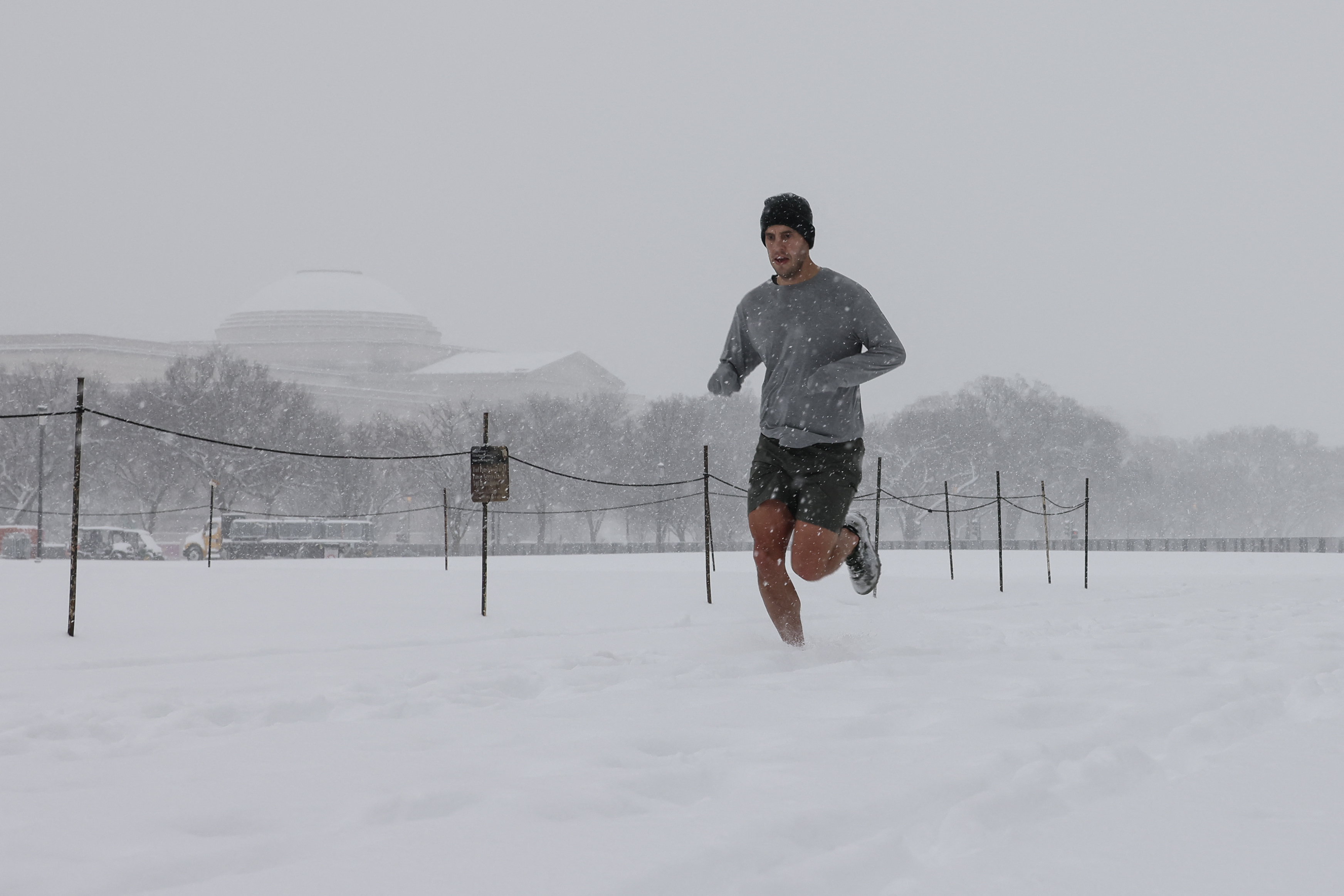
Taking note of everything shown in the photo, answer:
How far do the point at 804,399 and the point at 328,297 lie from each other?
333 feet

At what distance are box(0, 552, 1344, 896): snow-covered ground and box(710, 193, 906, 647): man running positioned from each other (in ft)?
1.33

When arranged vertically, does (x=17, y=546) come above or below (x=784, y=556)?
below

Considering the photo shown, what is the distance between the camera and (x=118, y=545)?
37.8m

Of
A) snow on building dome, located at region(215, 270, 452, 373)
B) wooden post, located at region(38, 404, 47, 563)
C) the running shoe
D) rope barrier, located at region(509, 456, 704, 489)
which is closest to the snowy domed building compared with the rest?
snow on building dome, located at region(215, 270, 452, 373)

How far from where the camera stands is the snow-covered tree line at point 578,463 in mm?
46906

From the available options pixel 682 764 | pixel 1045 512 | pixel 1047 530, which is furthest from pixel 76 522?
pixel 1045 512

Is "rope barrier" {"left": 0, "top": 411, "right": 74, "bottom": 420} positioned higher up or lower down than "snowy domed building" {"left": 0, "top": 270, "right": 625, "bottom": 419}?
lower down

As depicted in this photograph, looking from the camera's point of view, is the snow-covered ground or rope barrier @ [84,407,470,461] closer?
the snow-covered ground

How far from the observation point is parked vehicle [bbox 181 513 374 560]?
4150 centimetres

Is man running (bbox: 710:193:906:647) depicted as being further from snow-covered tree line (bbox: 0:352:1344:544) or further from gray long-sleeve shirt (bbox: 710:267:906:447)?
snow-covered tree line (bbox: 0:352:1344:544)

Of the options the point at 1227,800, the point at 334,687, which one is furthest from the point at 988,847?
the point at 334,687

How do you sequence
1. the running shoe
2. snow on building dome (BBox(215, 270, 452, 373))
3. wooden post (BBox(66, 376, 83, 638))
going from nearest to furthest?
the running shoe
wooden post (BBox(66, 376, 83, 638))
snow on building dome (BBox(215, 270, 452, 373))

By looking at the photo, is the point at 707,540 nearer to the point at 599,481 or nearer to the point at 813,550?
the point at 813,550

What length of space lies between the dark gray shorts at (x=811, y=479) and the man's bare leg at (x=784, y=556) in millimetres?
36
